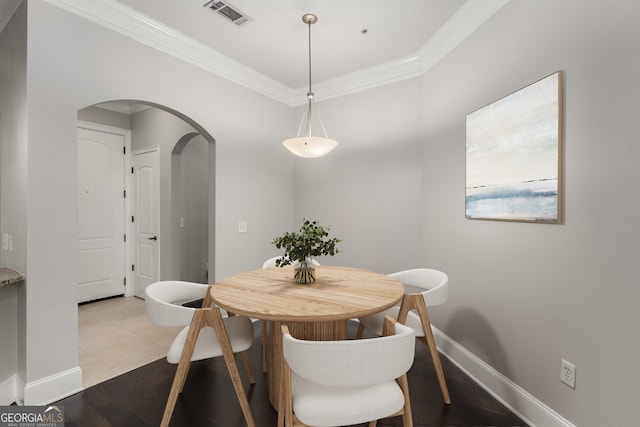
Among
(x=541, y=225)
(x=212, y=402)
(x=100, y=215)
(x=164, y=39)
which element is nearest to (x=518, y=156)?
(x=541, y=225)

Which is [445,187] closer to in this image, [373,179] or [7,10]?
[373,179]

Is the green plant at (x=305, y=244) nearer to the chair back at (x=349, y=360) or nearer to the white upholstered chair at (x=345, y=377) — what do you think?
the white upholstered chair at (x=345, y=377)

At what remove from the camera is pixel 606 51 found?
146 cm

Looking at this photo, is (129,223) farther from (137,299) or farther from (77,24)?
(77,24)

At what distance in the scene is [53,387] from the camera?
6.73 ft

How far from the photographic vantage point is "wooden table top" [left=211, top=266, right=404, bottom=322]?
1493 millimetres

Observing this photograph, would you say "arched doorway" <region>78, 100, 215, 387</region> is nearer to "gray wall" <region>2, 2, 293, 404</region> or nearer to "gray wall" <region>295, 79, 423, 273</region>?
"gray wall" <region>2, 2, 293, 404</region>

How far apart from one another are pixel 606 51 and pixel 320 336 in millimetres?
2024

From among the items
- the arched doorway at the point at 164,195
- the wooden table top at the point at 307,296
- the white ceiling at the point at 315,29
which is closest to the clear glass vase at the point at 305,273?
the wooden table top at the point at 307,296

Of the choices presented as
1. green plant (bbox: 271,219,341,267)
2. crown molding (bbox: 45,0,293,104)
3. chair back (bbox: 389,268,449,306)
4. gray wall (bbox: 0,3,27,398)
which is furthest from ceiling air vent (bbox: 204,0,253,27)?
chair back (bbox: 389,268,449,306)

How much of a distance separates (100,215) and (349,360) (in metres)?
4.36

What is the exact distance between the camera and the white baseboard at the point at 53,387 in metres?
1.96

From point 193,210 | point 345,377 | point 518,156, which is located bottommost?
point 345,377

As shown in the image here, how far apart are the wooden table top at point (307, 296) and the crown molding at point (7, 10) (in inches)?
91.8
